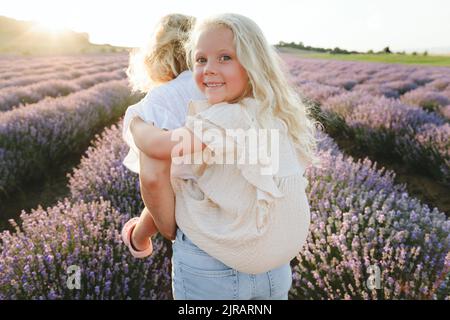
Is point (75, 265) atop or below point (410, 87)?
below

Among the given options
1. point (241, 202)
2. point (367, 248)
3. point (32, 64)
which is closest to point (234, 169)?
point (241, 202)

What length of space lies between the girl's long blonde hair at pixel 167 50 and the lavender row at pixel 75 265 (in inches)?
42.2

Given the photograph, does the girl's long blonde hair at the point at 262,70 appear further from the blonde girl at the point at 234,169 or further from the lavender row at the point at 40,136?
the lavender row at the point at 40,136

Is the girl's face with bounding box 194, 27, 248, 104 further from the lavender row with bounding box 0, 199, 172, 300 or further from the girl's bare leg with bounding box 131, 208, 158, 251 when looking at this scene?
the lavender row with bounding box 0, 199, 172, 300

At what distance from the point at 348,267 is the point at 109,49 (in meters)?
46.7

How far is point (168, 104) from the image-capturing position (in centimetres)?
136

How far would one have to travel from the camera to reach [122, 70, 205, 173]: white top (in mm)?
Answer: 1332

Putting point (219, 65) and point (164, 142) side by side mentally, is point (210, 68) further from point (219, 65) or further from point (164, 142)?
point (164, 142)

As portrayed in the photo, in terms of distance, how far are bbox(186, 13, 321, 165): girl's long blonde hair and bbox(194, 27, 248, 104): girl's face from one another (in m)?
0.02

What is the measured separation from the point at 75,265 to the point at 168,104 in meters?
1.19

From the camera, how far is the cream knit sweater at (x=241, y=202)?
1.20m

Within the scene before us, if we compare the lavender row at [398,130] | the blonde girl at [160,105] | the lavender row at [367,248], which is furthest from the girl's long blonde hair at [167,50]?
the lavender row at [398,130]
